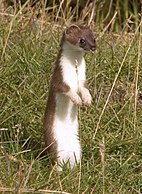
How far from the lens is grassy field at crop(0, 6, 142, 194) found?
13.1 feet

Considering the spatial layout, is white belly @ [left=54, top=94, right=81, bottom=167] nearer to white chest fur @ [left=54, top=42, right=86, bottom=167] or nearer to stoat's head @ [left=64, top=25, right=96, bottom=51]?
white chest fur @ [left=54, top=42, right=86, bottom=167]

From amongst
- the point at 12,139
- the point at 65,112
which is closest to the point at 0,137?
the point at 12,139

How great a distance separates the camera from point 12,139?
4.52 meters

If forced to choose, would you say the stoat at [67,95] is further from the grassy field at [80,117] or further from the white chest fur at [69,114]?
the grassy field at [80,117]

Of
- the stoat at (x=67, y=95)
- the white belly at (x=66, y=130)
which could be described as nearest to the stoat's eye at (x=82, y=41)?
the stoat at (x=67, y=95)

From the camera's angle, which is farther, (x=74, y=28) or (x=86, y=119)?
(x=86, y=119)

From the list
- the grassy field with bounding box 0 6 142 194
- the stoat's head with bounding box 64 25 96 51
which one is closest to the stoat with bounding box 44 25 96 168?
the stoat's head with bounding box 64 25 96 51

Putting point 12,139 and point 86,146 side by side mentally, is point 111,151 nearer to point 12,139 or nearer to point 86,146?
point 86,146

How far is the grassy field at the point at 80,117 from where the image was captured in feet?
13.1

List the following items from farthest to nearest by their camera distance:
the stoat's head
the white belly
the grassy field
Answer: the white belly
the stoat's head
the grassy field

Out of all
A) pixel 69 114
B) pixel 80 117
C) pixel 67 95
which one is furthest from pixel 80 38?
pixel 80 117

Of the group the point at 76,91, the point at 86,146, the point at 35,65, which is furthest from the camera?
the point at 35,65

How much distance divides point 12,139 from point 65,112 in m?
0.41

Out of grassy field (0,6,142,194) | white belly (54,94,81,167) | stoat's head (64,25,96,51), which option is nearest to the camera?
grassy field (0,6,142,194)
